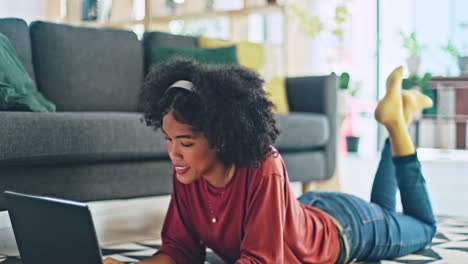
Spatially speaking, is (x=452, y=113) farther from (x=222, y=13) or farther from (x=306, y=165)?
(x=306, y=165)

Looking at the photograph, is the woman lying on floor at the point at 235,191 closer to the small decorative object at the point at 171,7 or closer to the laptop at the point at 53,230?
the laptop at the point at 53,230

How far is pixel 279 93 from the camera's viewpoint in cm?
323

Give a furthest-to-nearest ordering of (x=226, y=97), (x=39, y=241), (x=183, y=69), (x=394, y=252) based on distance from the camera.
Result: (x=394, y=252) < (x=183, y=69) < (x=226, y=97) < (x=39, y=241)

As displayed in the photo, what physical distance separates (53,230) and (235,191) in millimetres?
463

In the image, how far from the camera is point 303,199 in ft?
6.12

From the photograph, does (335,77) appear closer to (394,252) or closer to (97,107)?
(97,107)

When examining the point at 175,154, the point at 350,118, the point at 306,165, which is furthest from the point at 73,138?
the point at 350,118

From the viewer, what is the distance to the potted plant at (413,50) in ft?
14.8

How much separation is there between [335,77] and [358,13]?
2.06 m

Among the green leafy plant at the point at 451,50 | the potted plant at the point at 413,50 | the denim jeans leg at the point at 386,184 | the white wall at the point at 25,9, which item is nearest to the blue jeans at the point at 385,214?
the denim jeans leg at the point at 386,184

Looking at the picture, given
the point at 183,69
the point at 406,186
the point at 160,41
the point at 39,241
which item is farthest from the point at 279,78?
the point at 39,241

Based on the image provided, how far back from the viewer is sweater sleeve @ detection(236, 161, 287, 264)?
1338 mm

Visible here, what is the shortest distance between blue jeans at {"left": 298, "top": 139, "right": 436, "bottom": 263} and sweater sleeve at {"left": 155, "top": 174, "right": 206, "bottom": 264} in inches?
16.2

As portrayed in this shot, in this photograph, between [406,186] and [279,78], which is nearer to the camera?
[406,186]
